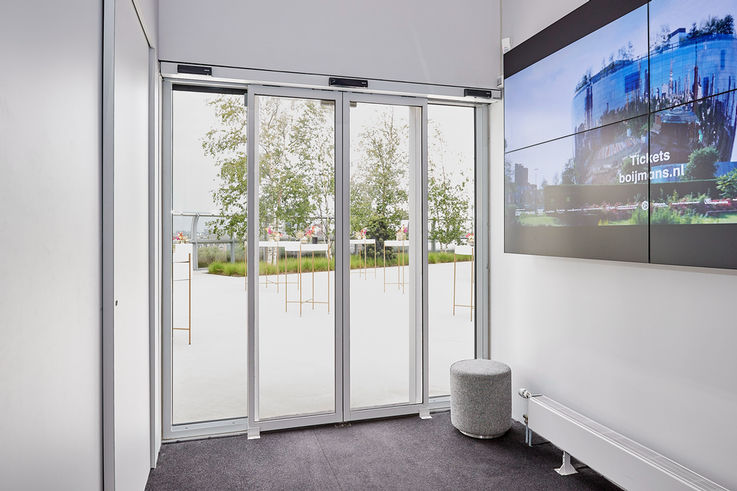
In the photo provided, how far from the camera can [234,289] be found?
3219 mm

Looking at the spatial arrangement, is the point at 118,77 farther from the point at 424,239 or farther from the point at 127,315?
the point at 424,239

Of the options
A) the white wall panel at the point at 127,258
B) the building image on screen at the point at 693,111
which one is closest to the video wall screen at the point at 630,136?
the building image on screen at the point at 693,111

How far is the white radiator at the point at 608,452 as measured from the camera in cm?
203

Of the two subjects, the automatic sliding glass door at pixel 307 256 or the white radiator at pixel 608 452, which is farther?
the automatic sliding glass door at pixel 307 256

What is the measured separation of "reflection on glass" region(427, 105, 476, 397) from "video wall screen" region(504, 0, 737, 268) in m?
0.58

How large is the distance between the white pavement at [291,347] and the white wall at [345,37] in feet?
4.50

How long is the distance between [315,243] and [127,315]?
1.46 metres

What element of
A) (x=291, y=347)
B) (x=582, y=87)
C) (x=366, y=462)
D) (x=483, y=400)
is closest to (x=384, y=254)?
(x=291, y=347)

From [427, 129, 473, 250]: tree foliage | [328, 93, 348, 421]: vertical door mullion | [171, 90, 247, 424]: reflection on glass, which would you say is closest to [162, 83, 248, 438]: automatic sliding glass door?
[171, 90, 247, 424]: reflection on glass

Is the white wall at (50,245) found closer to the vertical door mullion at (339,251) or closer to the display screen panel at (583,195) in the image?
the vertical door mullion at (339,251)

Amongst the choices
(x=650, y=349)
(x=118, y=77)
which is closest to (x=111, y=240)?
(x=118, y=77)

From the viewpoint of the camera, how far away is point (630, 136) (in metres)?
2.23

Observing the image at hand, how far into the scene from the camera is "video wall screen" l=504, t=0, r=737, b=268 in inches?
72.9

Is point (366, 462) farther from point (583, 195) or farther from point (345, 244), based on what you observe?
point (583, 195)
